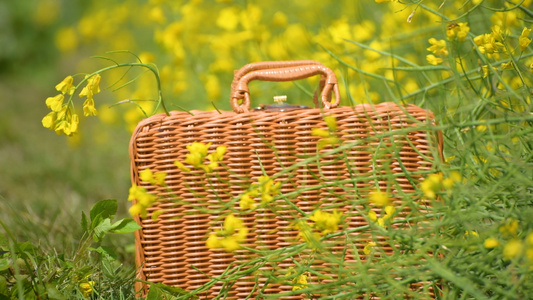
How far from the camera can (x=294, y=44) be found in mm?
2402

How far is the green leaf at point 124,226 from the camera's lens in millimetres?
1111

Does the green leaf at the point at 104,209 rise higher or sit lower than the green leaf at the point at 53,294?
higher

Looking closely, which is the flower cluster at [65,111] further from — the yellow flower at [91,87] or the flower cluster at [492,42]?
the flower cluster at [492,42]

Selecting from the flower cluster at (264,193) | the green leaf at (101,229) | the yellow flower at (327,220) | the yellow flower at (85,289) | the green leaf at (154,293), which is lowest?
the yellow flower at (85,289)

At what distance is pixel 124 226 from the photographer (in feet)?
3.68

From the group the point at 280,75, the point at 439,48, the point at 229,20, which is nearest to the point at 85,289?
the point at 280,75

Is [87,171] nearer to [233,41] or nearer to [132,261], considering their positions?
[233,41]

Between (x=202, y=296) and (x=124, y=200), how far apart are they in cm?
89

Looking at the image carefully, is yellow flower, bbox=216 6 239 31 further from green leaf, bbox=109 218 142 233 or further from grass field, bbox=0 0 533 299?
green leaf, bbox=109 218 142 233

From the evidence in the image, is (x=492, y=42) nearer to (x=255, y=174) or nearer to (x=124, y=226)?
(x=255, y=174)

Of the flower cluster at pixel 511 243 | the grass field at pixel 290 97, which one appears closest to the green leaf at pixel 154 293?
the grass field at pixel 290 97

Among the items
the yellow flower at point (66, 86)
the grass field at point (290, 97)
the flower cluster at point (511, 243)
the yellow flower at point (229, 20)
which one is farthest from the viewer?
the yellow flower at point (229, 20)

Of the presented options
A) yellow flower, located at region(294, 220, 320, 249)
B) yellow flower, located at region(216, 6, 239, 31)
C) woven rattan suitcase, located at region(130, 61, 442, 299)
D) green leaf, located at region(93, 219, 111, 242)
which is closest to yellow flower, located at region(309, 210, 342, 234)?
yellow flower, located at region(294, 220, 320, 249)

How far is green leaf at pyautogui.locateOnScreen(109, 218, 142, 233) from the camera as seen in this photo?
111 cm
